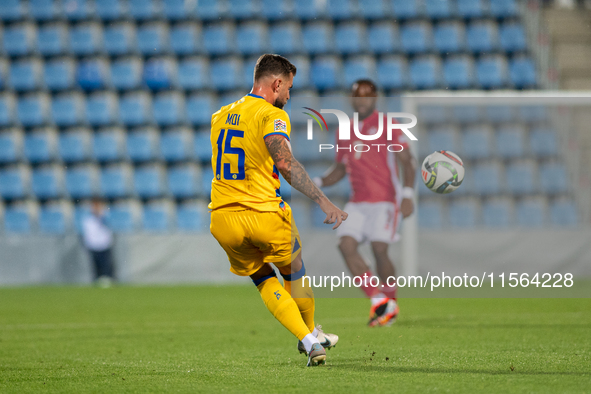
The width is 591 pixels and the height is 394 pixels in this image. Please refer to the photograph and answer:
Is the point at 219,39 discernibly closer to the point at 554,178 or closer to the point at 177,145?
the point at 177,145

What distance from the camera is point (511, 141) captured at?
32.0 feet

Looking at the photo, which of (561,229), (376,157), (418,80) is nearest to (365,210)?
(376,157)

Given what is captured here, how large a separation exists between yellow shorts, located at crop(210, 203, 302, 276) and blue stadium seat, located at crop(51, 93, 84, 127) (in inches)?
414

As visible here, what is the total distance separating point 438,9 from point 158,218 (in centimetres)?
676

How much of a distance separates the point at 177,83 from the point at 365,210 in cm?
854

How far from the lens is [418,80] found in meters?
13.7

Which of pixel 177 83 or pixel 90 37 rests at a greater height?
pixel 90 37

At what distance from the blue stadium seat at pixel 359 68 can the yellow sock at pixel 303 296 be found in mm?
9944

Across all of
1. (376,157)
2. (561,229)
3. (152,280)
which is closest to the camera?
(376,157)

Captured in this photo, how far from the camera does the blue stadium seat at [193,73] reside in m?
13.8

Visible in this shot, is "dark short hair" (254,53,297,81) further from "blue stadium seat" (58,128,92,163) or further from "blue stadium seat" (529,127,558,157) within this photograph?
"blue stadium seat" (58,128,92,163)

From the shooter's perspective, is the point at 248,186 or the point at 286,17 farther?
the point at 286,17

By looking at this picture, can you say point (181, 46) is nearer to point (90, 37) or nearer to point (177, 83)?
point (177, 83)

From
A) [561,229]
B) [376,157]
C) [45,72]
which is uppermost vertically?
[45,72]
